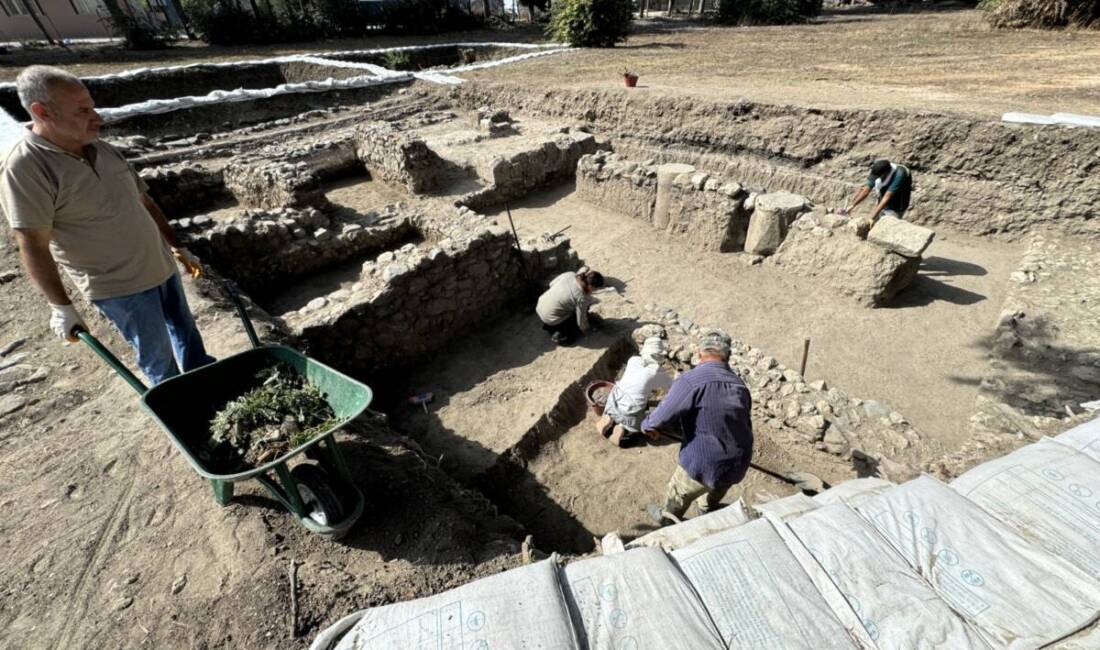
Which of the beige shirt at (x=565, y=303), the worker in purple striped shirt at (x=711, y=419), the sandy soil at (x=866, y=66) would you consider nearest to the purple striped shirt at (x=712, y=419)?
the worker in purple striped shirt at (x=711, y=419)

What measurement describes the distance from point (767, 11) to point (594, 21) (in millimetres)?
9957

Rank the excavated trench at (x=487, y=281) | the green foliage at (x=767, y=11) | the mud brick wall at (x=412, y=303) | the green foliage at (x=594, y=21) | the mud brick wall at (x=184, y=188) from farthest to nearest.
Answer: the green foliage at (x=767, y=11)
the green foliage at (x=594, y=21)
the mud brick wall at (x=184, y=188)
the mud brick wall at (x=412, y=303)
the excavated trench at (x=487, y=281)

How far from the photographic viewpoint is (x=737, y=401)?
125 inches

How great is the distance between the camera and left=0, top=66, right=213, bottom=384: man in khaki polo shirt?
257 centimetres

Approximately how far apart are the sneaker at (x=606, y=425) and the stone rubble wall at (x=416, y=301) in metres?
2.44

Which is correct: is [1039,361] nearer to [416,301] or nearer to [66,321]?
[416,301]

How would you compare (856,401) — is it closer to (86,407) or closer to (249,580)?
(249,580)

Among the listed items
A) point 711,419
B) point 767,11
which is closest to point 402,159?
point 711,419

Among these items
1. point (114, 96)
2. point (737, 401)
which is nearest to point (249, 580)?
point (737, 401)

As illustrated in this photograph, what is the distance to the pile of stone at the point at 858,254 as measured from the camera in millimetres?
6410

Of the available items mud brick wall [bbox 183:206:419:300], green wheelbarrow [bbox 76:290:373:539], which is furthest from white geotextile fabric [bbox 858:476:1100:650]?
mud brick wall [bbox 183:206:419:300]

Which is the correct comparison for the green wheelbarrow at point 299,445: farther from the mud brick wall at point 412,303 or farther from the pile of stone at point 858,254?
the pile of stone at point 858,254

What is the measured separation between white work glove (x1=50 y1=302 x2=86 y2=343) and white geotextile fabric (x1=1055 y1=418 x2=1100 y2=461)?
605cm

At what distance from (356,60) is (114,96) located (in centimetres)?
931
